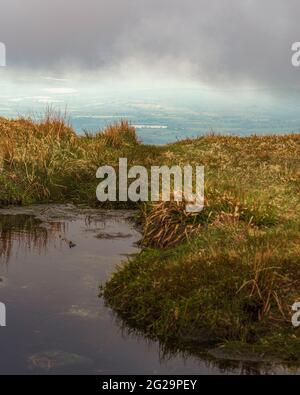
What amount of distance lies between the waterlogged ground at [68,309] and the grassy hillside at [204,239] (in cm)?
37

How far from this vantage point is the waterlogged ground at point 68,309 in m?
7.59

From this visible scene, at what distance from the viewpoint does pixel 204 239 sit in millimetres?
11641

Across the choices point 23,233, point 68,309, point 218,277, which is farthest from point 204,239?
point 23,233

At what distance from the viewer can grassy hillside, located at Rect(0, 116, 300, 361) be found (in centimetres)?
855

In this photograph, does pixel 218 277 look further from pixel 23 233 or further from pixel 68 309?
pixel 23 233

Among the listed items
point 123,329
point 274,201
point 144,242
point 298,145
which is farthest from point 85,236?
point 298,145

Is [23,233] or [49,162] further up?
[49,162]

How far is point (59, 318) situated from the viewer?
8922 mm

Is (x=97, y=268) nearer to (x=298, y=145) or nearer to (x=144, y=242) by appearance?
(x=144, y=242)

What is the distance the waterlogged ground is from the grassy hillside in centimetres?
37

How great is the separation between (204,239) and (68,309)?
3260 millimetres

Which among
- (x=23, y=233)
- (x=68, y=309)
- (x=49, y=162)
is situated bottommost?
(x=68, y=309)

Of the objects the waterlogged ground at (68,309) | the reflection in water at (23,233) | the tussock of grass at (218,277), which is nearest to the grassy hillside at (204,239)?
the tussock of grass at (218,277)

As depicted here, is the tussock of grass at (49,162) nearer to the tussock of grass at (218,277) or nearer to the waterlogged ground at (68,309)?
the waterlogged ground at (68,309)
